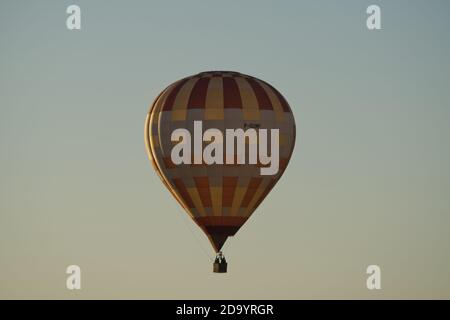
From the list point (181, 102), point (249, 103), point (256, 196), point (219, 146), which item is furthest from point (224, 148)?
point (181, 102)

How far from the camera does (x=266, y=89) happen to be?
52.1m

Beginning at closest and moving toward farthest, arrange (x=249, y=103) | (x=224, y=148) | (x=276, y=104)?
(x=224, y=148) < (x=249, y=103) < (x=276, y=104)

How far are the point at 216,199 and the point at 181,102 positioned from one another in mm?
4091

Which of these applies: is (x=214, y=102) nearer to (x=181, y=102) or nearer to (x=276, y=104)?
(x=181, y=102)

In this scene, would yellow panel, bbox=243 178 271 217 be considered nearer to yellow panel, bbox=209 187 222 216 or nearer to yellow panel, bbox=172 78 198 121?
yellow panel, bbox=209 187 222 216

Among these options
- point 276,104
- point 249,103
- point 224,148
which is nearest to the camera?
point 224,148

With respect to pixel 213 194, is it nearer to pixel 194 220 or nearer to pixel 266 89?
pixel 194 220

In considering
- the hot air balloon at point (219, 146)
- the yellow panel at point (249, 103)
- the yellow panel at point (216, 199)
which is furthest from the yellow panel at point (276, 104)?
the yellow panel at point (216, 199)

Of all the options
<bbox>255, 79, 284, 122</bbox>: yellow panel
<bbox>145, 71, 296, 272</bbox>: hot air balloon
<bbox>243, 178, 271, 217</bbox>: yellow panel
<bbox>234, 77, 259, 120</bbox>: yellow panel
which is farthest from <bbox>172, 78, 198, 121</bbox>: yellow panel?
<bbox>243, 178, 271, 217</bbox>: yellow panel

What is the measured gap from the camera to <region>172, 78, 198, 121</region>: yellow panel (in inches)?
2013

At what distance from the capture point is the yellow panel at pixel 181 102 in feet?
168

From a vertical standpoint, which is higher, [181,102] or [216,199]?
[181,102]

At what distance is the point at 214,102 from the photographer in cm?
5109
